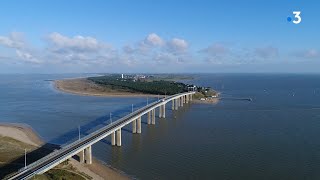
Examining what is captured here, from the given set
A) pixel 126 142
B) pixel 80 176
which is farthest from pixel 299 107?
pixel 80 176

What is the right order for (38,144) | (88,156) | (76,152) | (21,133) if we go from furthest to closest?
(21,133), (38,144), (88,156), (76,152)

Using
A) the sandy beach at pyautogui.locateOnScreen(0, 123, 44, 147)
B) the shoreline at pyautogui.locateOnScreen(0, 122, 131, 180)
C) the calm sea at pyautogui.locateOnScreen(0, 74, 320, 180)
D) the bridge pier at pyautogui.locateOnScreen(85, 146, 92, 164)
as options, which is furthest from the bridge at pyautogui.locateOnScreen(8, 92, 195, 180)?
the sandy beach at pyautogui.locateOnScreen(0, 123, 44, 147)

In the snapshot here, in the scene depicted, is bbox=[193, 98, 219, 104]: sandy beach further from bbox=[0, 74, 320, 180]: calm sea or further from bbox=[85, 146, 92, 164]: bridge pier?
bbox=[85, 146, 92, 164]: bridge pier

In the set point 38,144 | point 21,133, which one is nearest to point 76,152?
point 38,144

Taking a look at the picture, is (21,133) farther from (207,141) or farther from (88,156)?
(207,141)

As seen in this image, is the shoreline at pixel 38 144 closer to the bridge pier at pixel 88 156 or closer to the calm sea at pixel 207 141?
the bridge pier at pixel 88 156

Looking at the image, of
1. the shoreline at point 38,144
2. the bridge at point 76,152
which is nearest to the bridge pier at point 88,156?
the bridge at point 76,152

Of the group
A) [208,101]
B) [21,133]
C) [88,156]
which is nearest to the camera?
[88,156]

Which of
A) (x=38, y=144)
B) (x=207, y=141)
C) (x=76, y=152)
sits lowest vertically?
(x=38, y=144)

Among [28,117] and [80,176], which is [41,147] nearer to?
[80,176]
